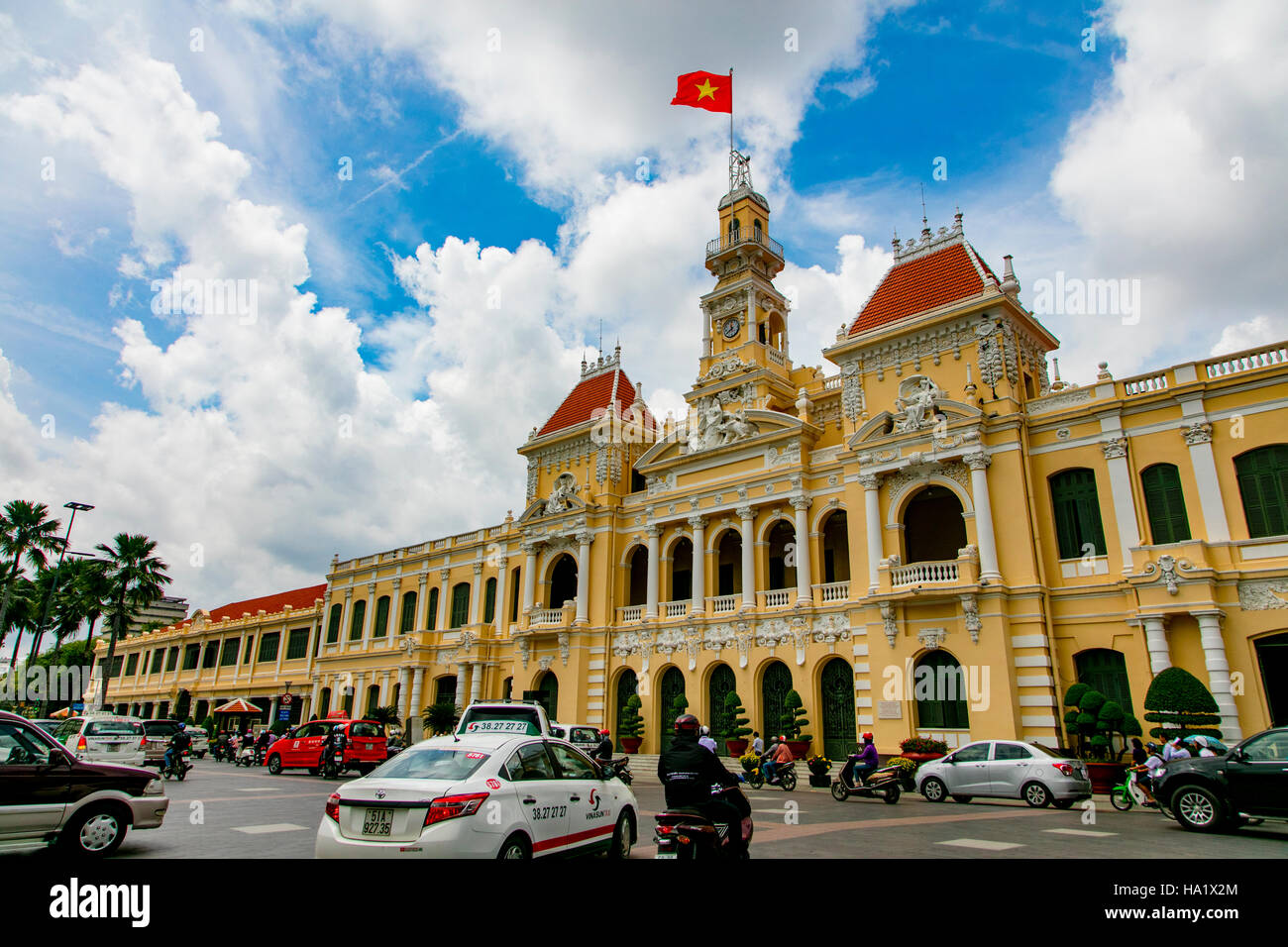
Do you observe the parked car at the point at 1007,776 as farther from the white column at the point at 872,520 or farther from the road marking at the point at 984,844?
the white column at the point at 872,520

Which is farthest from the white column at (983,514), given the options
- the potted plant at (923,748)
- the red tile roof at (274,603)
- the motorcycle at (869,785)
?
the red tile roof at (274,603)

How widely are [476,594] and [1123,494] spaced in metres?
29.9

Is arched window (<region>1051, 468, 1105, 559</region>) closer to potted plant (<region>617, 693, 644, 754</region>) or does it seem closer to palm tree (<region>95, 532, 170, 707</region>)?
potted plant (<region>617, 693, 644, 754</region>)

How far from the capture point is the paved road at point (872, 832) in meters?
9.75

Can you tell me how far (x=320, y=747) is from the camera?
85.2ft

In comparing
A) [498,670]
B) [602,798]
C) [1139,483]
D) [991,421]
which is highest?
[991,421]

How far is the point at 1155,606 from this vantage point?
69.2 ft

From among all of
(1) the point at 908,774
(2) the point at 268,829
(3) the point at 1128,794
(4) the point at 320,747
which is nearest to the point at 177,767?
(4) the point at 320,747

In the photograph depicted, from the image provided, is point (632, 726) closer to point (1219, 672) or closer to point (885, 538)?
point (885, 538)

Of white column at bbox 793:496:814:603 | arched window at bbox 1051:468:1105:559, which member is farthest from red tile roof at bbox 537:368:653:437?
arched window at bbox 1051:468:1105:559
